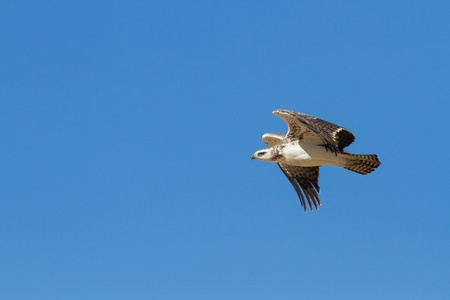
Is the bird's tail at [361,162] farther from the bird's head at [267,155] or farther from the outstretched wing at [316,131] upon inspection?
the bird's head at [267,155]

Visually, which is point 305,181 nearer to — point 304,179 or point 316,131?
point 304,179

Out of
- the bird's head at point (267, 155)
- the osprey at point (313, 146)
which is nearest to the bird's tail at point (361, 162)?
the osprey at point (313, 146)

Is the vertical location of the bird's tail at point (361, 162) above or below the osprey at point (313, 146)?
below

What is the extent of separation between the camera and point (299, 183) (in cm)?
2020

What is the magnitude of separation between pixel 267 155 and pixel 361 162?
8.92 ft

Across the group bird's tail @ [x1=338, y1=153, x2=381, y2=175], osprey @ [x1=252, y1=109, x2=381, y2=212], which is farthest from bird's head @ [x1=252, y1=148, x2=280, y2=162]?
bird's tail @ [x1=338, y1=153, x2=381, y2=175]

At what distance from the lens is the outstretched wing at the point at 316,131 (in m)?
16.4

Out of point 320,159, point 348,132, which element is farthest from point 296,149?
point 348,132

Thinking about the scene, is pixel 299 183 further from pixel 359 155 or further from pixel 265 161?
pixel 359 155

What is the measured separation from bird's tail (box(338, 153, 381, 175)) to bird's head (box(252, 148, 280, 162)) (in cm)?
192

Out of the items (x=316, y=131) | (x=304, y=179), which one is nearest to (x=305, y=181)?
(x=304, y=179)

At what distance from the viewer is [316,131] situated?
16.4 meters

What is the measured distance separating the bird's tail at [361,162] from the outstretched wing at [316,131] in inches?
14.0

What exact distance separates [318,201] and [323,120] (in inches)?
162
